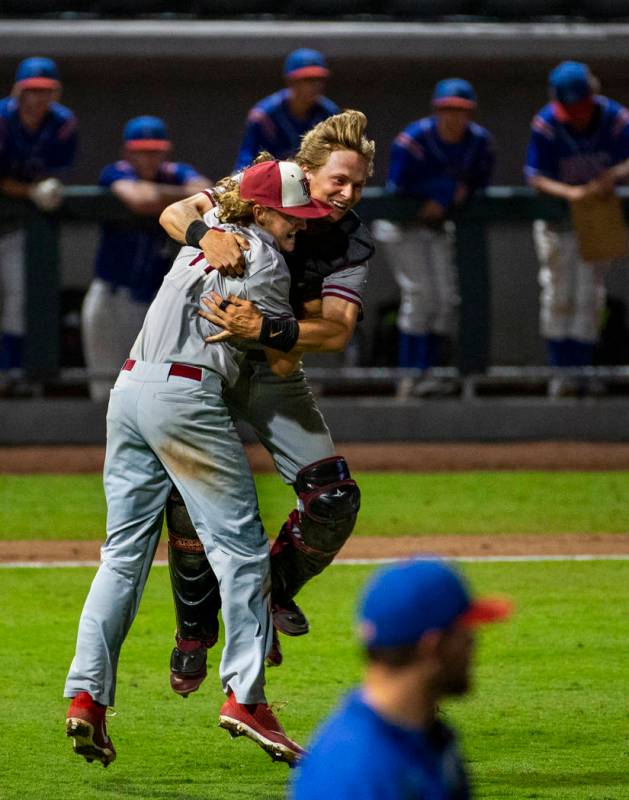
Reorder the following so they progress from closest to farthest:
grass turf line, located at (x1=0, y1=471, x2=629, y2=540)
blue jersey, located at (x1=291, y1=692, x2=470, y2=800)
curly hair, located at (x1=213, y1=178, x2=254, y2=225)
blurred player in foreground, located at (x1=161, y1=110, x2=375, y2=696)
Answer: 1. blue jersey, located at (x1=291, y1=692, x2=470, y2=800)
2. curly hair, located at (x1=213, y1=178, x2=254, y2=225)
3. blurred player in foreground, located at (x1=161, y1=110, x2=375, y2=696)
4. grass turf line, located at (x1=0, y1=471, x2=629, y2=540)

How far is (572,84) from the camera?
11.0 m

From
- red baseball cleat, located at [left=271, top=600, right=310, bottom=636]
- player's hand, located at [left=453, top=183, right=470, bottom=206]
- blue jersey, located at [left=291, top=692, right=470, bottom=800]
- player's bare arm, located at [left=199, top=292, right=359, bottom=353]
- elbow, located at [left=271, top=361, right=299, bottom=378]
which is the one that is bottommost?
player's hand, located at [left=453, top=183, right=470, bottom=206]

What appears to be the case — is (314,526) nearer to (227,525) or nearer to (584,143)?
(227,525)

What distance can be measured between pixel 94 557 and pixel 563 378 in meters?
4.65

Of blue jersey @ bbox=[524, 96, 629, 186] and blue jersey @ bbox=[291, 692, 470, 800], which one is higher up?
blue jersey @ bbox=[291, 692, 470, 800]

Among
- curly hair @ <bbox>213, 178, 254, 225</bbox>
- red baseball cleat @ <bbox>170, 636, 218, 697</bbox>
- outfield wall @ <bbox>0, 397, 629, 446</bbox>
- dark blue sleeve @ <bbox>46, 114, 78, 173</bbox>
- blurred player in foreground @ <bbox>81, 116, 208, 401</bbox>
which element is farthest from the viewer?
outfield wall @ <bbox>0, 397, 629, 446</bbox>

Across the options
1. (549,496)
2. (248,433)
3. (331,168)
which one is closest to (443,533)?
(549,496)

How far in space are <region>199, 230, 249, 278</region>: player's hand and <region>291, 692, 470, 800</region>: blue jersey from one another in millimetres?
Result: 2358

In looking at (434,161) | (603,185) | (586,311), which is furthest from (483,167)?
(586,311)

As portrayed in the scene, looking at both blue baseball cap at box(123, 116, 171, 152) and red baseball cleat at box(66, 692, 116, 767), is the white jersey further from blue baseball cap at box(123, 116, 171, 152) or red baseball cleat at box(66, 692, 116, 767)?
blue baseball cap at box(123, 116, 171, 152)

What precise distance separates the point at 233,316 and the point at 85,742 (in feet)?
4.11

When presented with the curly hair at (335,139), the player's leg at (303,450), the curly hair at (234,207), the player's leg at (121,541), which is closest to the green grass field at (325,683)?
the player's leg at (121,541)

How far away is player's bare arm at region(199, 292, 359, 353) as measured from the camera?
4652 millimetres

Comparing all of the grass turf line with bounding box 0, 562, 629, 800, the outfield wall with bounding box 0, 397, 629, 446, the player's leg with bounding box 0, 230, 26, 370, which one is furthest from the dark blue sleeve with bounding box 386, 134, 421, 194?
the grass turf line with bounding box 0, 562, 629, 800
